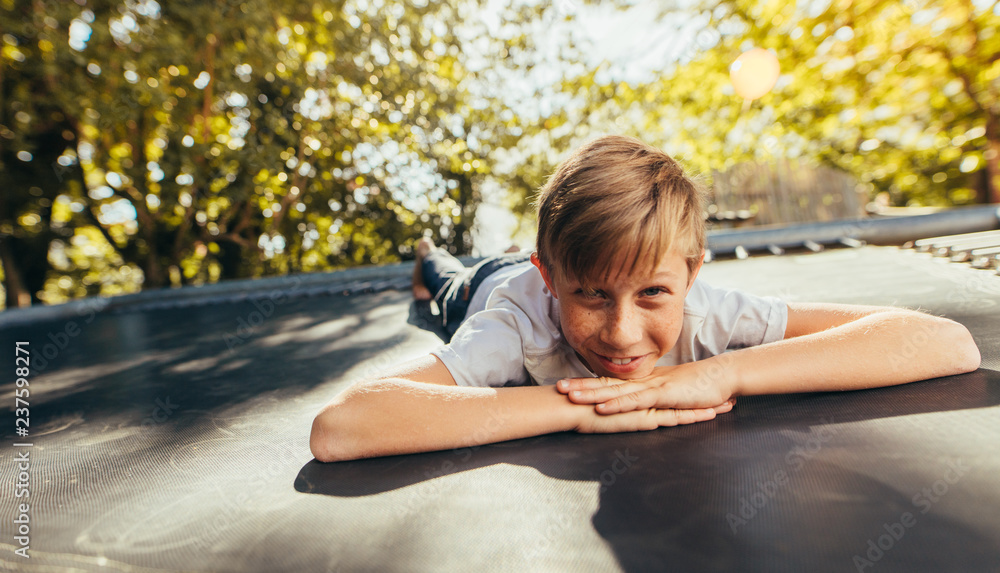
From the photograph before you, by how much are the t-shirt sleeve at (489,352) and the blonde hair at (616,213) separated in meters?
0.15

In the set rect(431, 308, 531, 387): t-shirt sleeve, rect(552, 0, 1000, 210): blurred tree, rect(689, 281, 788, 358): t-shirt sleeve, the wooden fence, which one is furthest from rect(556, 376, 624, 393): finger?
rect(552, 0, 1000, 210): blurred tree

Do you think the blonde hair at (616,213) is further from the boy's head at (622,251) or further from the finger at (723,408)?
the finger at (723,408)

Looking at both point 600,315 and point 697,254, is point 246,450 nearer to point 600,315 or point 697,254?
point 600,315

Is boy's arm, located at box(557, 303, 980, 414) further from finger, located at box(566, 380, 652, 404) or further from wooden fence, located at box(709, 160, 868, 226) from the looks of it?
wooden fence, located at box(709, 160, 868, 226)

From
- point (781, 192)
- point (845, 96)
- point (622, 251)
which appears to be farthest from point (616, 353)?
point (845, 96)

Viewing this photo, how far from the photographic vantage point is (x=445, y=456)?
695 millimetres

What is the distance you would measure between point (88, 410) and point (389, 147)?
4271 mm

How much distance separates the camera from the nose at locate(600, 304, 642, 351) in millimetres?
690

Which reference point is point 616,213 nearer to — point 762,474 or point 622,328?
point 622,328

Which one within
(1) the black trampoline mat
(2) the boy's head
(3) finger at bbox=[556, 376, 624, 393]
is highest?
(2) the boy's head

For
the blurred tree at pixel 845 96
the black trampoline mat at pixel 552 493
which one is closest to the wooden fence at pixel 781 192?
the blurred tree at pixel 845 96

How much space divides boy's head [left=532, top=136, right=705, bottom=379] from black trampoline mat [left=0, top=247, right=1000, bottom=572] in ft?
0.48

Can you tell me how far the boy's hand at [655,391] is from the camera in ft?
2.41

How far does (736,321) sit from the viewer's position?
0.89 m
